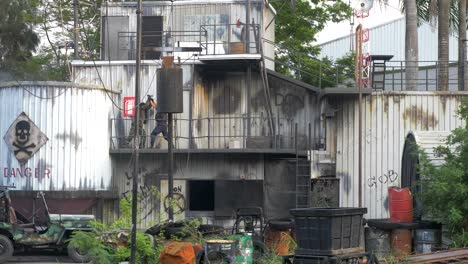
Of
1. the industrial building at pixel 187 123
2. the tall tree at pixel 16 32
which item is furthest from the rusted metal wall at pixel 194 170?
the tall tree at pixel 16 32

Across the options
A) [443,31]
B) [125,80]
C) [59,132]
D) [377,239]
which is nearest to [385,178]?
[377,239]

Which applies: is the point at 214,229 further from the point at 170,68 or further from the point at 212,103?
the point at 212,103

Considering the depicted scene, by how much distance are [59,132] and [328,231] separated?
561 inches

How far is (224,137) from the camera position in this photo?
1172 inches

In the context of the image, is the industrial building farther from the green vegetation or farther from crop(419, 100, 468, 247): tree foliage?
the green vegetation

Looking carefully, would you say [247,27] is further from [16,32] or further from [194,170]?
[16,32]

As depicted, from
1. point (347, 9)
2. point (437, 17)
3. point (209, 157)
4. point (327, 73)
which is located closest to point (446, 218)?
point (209, 157)

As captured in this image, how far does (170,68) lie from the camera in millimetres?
20953

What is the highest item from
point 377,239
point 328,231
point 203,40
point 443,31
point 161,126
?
point 443,31

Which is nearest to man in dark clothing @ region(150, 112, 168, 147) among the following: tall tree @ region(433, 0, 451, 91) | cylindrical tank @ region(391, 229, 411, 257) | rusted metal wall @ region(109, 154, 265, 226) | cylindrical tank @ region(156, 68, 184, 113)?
rusted metal wall @ region(109, 154, 265, 226)

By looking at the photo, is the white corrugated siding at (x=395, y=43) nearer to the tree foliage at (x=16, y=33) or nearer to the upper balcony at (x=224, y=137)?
the tree foliage at (x=16, y=33)

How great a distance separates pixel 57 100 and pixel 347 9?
23139mm

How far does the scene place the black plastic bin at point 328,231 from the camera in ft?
52.6

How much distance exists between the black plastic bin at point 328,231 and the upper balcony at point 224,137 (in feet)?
37.5
